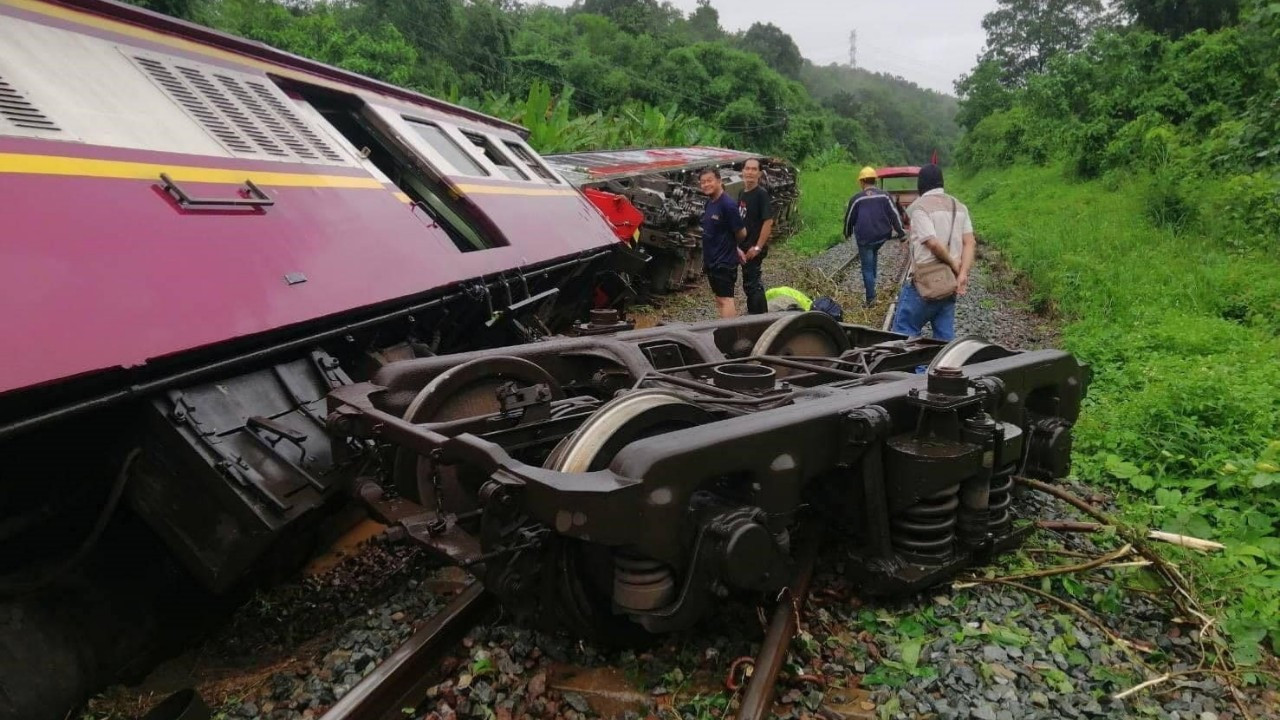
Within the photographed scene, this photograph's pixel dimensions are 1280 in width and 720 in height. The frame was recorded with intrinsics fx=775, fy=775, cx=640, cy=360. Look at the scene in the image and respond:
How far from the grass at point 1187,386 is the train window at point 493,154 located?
4.71 meters

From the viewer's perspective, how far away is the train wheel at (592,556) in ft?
8.01

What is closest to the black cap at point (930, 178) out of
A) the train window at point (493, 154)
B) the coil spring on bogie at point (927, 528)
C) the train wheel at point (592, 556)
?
the train window at point (493, 154)

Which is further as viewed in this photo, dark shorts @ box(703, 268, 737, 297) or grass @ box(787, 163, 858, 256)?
grass @ box(787, 163, 858, 256)

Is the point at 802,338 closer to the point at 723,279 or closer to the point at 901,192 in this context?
the point at 723,279

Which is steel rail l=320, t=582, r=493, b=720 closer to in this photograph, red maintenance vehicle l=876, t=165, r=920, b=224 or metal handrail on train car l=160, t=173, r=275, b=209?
metal handrail on train car l=160, t=173, r=275, b=209

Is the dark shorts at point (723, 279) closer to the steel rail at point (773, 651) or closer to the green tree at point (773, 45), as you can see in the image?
the steel rail at point (773, 651)

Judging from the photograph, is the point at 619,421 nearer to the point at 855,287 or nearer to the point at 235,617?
the point at 235,617

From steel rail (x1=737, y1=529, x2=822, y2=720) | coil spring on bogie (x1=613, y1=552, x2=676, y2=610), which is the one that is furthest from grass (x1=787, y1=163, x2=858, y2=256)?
coil spring on bogie (x1=613, y1=552, x2=676, y2=610)

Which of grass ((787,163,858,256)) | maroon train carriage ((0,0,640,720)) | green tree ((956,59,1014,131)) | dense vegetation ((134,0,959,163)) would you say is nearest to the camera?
maroon train carriage ((0,0,640,720))

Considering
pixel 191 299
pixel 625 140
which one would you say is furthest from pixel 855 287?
pixel 625 140

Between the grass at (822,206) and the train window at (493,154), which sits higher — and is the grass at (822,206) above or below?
below

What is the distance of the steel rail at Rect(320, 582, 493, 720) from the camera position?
2422 mm

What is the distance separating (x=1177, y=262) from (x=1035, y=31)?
5565 cm

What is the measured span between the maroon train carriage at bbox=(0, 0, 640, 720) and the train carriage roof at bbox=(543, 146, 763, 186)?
566 centimetres
